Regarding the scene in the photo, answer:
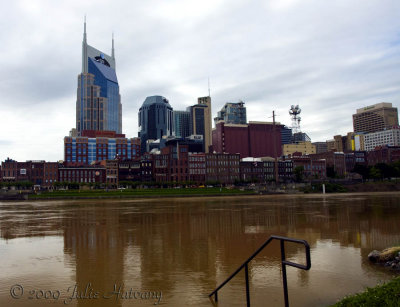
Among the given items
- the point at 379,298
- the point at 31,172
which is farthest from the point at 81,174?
the point at 379,298

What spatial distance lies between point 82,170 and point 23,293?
160387 mm

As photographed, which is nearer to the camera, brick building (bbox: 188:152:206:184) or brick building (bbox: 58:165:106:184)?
brick building (bbox: 58:165:106:184)

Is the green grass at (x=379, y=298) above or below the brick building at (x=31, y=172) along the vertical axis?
below

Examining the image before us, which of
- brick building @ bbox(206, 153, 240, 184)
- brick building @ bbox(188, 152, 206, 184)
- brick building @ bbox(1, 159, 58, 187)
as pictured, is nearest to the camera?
brick building @ bbox(1, 159, 58, 187)

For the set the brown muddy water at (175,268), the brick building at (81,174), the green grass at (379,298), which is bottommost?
the brown muddy water at (175,268)

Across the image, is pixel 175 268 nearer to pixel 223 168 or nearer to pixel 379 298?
pixel 379 298

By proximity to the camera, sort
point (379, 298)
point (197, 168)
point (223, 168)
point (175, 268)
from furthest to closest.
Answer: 1. point (223, 168)
2. point (197, 168)
3. point (175, 268)
4. point (379, 298)

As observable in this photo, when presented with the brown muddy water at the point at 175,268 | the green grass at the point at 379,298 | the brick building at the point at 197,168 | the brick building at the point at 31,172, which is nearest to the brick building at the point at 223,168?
the brick building at the point at 197,168

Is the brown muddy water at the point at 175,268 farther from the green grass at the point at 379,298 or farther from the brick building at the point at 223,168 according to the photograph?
the brick building at the point at 223,168

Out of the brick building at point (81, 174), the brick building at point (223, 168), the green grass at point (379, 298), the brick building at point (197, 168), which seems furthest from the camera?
the brick building at point (223, 168)

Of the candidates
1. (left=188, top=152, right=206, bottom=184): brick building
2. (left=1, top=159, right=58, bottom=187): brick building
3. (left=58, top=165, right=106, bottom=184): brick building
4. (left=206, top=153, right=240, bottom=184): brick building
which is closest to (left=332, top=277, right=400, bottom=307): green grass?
(left=188, top=152, right=206, bottom=184): brick building

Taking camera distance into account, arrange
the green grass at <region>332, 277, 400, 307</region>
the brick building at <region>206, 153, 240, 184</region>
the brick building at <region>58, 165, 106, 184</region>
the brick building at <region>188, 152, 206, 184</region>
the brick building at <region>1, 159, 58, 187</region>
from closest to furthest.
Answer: the green grass at <region>332, 277, 400, 307</region>
the brick building at <region>1, 159, 58, 187</region>
the brick building at <region>58, 165, 106, 184</region>
the brick building at <region>188, 152, 206, 184</region>
the brick building at <region>206, 153, 240, 184</region>

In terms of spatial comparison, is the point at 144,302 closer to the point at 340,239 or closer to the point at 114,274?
the point at 114,274

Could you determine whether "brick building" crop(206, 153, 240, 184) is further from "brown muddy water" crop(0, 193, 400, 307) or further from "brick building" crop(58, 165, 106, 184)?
"brown muddy water" crop(0, 193, 400, 307)
